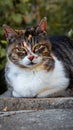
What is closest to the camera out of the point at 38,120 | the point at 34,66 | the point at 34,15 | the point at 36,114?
the point at 38,120

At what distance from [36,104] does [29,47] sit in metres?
0.55

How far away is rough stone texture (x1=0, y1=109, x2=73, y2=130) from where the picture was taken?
382 cm

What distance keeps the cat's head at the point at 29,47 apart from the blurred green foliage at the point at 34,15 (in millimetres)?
1186

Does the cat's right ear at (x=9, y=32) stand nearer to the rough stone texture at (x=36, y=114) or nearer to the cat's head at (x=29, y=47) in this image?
the cat's head at (x=29, y=47)

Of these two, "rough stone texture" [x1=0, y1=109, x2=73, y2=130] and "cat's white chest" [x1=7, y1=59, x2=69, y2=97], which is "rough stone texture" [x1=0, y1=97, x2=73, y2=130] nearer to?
"rough stone texture" [x1=0, y1=109, x2=73, y2=130]

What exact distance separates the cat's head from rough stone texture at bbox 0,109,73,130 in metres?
0.51

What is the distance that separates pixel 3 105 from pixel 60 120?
790 mm

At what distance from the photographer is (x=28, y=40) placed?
4.47m

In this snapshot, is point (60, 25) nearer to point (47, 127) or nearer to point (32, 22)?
point (32, 22)

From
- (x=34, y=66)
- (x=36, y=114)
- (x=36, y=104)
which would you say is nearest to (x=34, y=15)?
(x=34, y=66)

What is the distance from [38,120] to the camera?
3.96 m

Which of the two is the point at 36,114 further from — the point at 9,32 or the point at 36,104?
the point at 9,32

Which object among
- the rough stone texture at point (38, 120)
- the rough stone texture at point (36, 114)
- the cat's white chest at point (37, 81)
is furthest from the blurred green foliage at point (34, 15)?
the rough stone texture at point (38, 120)

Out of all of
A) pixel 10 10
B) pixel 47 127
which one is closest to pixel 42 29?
pixel 47 127
